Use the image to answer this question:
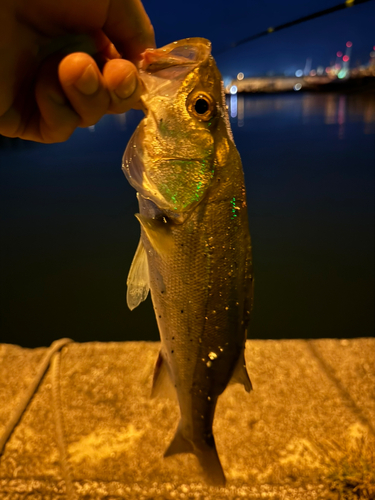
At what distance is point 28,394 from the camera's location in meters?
2.63

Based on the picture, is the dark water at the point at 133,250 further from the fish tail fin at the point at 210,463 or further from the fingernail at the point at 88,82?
the fingernail at the point at 88,82

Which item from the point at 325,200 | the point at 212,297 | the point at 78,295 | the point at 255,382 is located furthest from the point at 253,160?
the point at 212,297

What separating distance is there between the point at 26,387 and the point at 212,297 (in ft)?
6.92

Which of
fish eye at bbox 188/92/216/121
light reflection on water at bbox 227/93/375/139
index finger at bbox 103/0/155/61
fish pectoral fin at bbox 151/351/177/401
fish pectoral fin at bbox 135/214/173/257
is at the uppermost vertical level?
light reflection on water at bbox 227/93/375/139

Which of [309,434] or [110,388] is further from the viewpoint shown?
[110,388]

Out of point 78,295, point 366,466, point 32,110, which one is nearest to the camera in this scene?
point 32,110

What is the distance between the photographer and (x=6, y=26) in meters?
1.42

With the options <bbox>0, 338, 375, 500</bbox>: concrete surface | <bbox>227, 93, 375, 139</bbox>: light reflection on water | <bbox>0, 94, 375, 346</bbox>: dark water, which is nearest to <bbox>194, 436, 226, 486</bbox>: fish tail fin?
<bbox>0, 338, 375, 500</bbox>: concrete surface

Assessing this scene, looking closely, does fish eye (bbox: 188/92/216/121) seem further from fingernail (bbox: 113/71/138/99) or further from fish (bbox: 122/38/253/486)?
fingernail (bbox: 113/71/138/99)

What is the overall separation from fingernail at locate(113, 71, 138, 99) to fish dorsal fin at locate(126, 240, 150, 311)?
57 cm

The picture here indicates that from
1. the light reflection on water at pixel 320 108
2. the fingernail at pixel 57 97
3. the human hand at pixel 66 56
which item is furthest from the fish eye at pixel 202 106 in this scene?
the light reflection on water at pixel 320 108

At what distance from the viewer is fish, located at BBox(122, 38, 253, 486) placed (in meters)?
1.34

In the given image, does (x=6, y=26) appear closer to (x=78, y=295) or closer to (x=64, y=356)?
(x=64, y=356)

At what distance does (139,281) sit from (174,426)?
1.51 meters
